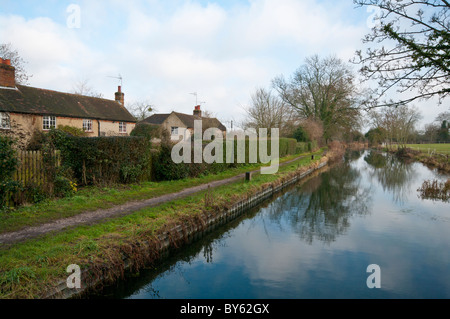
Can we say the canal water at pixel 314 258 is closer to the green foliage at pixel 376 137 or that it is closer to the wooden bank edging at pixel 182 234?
the wooden bank edging at pixel 182 234

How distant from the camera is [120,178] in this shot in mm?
11242

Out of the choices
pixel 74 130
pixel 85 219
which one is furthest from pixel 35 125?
pixel 85 219

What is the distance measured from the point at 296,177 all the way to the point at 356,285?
1377 cm

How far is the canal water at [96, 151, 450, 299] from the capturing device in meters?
5.37

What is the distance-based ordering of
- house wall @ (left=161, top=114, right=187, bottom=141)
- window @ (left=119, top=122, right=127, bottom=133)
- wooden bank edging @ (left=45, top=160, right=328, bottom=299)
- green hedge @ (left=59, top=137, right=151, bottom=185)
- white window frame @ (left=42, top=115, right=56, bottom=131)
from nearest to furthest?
wooden bank edging @ (left=45, top=160, right=328, bottom=299) → green hedge @ (left=59, top=137, right=151, bottom=185) → white window frame @ (left=42, top=115, right=56, bottom=131) → window @ (left=119, top=122, right=127, bottom=133) → house wall @ (left=161, top=114, right=187, bottom=141)

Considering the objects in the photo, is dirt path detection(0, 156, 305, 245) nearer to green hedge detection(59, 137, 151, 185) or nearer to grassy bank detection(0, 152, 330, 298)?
grassy bank detection(0, 152, 330, 298)

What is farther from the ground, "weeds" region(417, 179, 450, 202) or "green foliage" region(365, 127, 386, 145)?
"green foliage" region(365, 127, 386, 145)

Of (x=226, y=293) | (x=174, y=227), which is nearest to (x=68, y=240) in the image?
(x=174, y=227)

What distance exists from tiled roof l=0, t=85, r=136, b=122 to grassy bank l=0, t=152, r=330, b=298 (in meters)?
17.5

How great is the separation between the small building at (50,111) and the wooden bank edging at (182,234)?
12.7 meters

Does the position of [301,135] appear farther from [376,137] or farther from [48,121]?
[376,137]

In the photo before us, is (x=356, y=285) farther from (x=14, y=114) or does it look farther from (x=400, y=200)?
(x=14, y=114)

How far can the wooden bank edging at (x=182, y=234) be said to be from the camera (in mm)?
4389

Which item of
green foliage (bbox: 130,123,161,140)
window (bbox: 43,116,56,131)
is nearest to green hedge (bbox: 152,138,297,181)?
green foliage (bbox: 130,123,161,140)
